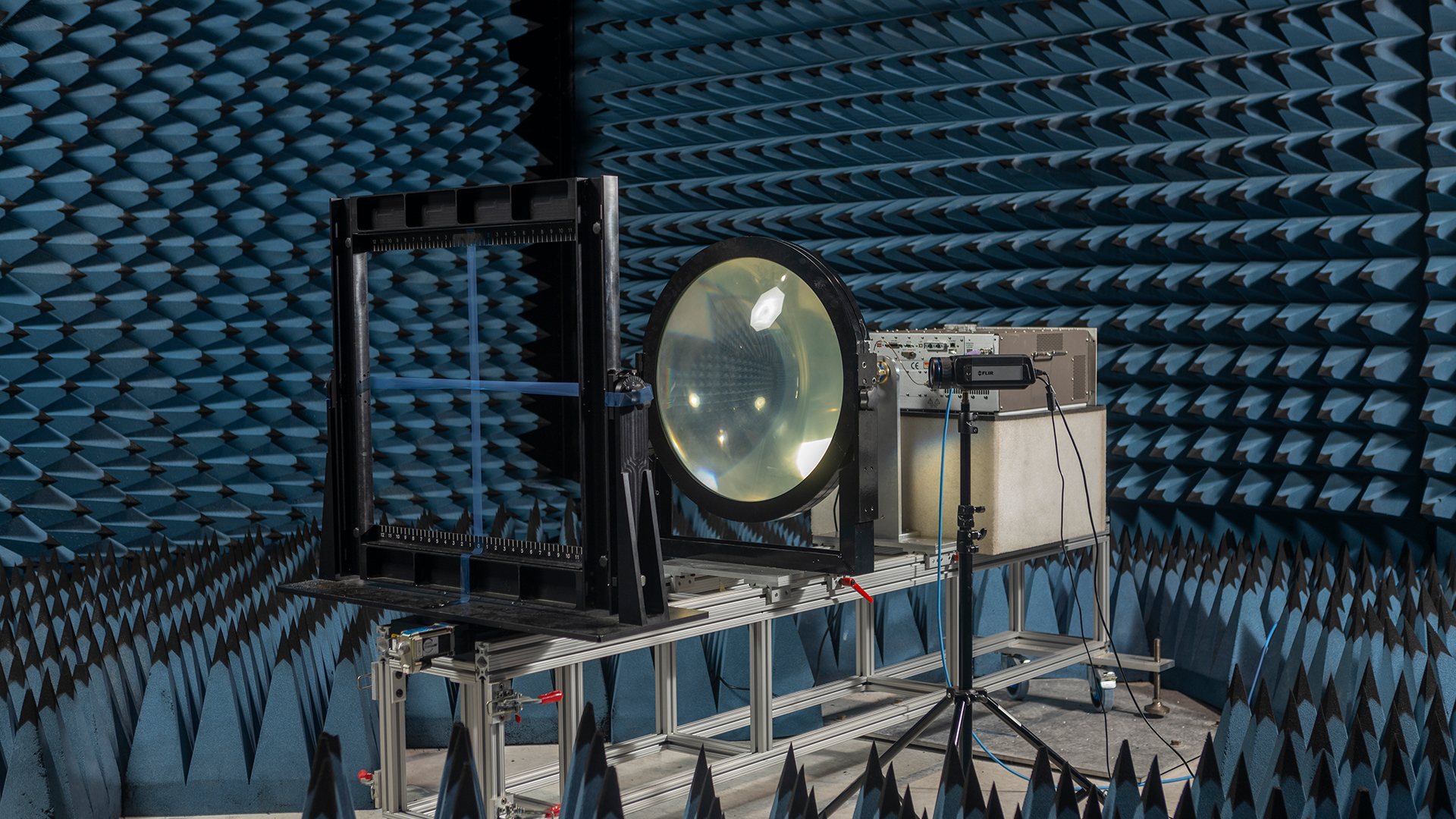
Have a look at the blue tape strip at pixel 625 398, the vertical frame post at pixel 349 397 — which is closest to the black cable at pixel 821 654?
the vertical frame post at pixel 349 397

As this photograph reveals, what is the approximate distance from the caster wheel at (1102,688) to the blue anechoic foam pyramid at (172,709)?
7.24 feet

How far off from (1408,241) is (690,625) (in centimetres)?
304

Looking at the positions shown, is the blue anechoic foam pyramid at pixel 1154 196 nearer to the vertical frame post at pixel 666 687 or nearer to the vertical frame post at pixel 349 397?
the vertical frame post at pixel 666 687

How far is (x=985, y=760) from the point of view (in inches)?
152

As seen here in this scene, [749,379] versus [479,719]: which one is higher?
[749,379]

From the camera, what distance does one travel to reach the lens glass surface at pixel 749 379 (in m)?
3.19

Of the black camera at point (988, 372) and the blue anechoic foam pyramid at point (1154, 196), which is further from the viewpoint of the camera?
the blue anechoic foam pyramid at point (1154, 196)

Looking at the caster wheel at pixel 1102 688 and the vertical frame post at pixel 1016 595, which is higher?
the vertical frame post at pixel 1016 595

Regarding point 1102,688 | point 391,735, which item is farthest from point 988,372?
point 391,735

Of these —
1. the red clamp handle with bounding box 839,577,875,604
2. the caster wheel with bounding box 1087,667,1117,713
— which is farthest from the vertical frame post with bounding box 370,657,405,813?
the caster wheel with bounding box 1087,667,1117,713

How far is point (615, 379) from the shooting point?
248cm

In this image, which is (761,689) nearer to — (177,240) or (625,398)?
(625,398)

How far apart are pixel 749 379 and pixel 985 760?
143 cm

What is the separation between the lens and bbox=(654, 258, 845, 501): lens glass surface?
10.5ft
